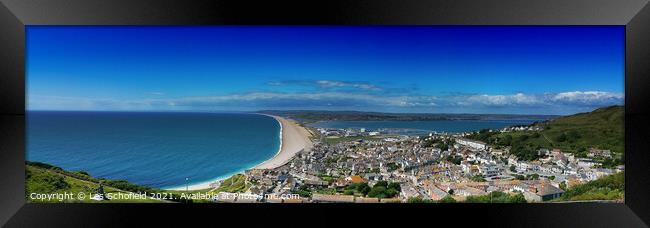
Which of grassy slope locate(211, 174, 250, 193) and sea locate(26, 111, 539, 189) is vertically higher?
sea locate(26, 111, 539, 189)

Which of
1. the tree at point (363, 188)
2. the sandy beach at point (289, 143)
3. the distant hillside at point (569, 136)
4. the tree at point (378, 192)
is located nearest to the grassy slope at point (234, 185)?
the sandy beach at point (289, 143)

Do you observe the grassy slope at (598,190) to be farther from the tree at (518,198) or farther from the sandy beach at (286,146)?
the sandy beach at (286,146)

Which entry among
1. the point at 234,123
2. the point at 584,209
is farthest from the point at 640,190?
the point at 234,123

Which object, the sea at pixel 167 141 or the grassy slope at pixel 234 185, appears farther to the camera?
the sea at pixel 167 141

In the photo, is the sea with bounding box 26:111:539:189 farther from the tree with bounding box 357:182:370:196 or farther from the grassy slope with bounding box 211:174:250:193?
the tree with bounding box 357:182:370:196

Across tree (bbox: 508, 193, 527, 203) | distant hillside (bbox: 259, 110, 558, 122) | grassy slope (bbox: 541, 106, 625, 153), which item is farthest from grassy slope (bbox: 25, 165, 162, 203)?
grassy slope (bbox: 541, 106, 625, 153)

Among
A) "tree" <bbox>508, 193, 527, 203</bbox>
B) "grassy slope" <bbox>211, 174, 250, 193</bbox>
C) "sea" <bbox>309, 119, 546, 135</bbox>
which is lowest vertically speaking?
"tree" <bbox>508, 193, 527, 203</bbox>
